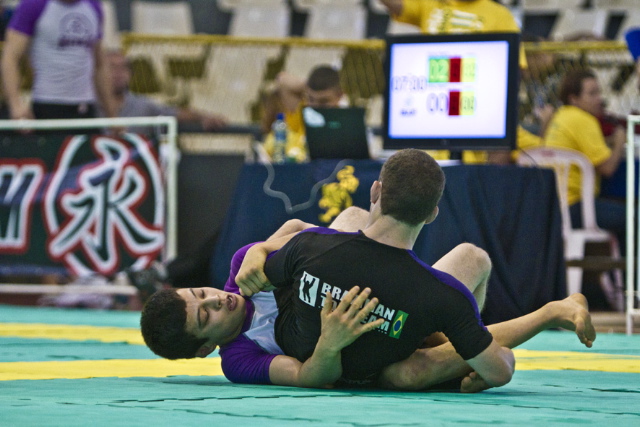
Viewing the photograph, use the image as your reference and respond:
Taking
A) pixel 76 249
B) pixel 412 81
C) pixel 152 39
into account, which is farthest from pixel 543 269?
pixel 152 39

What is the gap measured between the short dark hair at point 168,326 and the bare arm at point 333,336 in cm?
36

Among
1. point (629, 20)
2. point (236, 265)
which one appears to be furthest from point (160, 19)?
point (236, 265)

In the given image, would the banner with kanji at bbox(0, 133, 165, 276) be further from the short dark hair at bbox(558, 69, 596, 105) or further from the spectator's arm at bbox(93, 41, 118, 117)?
the short dark hair at bbox(558, 69, 596, 105)

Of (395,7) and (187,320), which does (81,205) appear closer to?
(395,7)

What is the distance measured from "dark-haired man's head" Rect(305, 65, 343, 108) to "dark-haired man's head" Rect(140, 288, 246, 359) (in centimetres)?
369

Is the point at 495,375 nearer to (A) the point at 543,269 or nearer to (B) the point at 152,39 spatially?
(A) the point at 543,269

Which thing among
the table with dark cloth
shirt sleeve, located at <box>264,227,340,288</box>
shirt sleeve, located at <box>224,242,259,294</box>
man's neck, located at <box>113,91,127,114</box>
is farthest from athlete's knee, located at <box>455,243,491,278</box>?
man's neck, located at <box>113,91,127,114</box>

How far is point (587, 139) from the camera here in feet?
24.1

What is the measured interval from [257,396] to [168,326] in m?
0.44

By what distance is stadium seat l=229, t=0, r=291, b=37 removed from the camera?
1345 cm

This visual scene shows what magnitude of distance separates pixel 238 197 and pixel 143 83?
5486 millimetres

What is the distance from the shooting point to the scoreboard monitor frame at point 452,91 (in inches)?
233

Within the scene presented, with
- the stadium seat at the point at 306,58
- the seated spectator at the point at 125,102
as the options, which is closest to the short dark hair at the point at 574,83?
the seated spectator at the point at 125,102

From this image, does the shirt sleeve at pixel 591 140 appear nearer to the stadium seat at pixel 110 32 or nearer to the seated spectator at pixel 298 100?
the seated spectator at pixel 298 100
